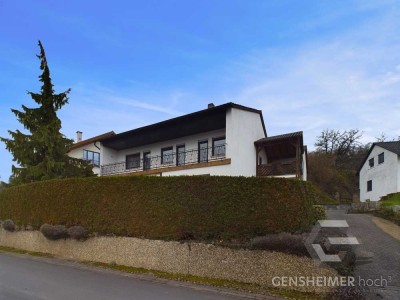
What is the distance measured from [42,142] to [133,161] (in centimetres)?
837

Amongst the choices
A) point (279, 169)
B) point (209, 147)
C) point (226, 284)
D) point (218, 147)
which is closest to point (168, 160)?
point (209, 147)

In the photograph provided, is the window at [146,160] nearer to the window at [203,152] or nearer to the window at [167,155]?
the window at [167,155]

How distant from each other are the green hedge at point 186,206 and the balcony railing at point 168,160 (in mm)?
8062

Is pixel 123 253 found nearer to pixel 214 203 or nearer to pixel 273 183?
pixel 214 203

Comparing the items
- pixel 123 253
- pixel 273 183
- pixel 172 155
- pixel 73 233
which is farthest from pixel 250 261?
pixel 172 155

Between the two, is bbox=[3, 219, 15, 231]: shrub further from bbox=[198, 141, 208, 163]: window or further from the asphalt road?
bbox=[198, 141, 208, 163]: window

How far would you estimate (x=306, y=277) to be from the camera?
8.36 metres

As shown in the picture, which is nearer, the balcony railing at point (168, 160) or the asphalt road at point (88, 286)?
the asphalt road at point (88, 286)

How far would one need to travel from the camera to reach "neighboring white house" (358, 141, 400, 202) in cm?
3042

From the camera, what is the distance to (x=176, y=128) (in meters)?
21.7

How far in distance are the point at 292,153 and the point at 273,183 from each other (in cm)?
1511

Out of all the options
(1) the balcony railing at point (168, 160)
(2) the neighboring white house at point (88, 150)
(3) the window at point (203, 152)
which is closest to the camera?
(1) the balcony railing at point (168, 160)

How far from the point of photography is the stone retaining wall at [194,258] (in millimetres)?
8711

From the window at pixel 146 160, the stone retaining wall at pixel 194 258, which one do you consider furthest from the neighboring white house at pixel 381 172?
the stone retaining wall at pixel 194 258
